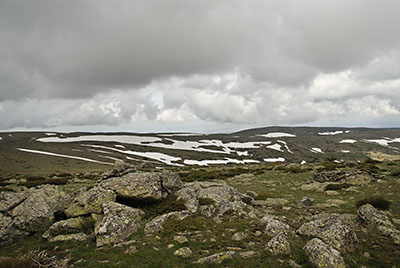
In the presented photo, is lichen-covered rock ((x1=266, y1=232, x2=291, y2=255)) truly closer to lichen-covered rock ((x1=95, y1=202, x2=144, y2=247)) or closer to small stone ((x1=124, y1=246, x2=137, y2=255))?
small stone ((x1=124, y1=246, x2=137, y2=255))

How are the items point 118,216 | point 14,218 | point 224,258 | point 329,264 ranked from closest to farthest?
point 329,264
point 224,258
point 118,216
point 14,218

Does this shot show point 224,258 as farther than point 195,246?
No

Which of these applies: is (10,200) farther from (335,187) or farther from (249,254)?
(335,187)

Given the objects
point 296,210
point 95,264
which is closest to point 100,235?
point 95,264

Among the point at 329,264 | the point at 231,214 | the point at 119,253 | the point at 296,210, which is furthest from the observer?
the point at 296,210

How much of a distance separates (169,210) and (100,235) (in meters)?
4.31

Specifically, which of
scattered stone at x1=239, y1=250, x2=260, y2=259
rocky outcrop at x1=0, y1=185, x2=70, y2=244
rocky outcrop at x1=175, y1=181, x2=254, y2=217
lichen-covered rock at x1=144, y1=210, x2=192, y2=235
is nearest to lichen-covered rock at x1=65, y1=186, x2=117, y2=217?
rocky outcrop at x1=0, y1=185, x2=70, y2=244

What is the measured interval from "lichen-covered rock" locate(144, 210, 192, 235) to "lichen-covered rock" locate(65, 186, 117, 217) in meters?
3.81

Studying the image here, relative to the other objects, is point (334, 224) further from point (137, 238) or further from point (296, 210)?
point (137, 238)

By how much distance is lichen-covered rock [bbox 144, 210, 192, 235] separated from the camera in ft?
36.8

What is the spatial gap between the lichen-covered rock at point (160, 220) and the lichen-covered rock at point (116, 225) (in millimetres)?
666

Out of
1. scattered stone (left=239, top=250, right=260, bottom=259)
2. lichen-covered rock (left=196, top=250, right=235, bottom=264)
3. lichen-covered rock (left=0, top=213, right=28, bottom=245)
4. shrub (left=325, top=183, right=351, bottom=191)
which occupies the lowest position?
shrub (left=325, top=183, right=351, bottom=191)

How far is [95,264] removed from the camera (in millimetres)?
8562

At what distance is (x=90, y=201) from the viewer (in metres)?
13.7
